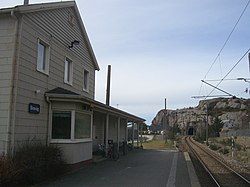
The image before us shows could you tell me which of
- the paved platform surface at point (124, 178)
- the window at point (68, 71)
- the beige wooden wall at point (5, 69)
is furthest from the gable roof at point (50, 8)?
the paved platform surface at point (124, 178)

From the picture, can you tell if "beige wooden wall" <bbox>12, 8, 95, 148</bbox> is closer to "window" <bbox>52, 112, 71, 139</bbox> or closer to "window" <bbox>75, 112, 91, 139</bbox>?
"window" <bbox>52, 112, 71, 139</bbox>

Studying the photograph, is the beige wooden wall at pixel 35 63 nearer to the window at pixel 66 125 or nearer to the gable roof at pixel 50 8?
the gable roof at pixel 50 8

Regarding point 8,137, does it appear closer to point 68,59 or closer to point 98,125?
point 68,59

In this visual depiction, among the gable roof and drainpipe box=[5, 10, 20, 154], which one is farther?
the gable roof

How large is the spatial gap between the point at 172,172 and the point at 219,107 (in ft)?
422

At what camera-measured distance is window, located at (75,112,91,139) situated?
55.3ft

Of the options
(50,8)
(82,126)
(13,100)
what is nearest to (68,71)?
(82,126)

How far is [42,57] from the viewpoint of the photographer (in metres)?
16.6

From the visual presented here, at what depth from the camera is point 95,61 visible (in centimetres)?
2411

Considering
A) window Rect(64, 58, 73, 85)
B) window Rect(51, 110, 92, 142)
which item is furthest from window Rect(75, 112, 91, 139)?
window Rect(64, 58, 73, 85)

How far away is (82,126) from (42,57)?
3558mm

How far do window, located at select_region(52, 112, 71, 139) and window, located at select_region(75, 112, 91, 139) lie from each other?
43 cm

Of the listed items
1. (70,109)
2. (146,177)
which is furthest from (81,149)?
Result: (146,177)

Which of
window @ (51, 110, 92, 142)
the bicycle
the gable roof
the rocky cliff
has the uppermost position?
the rocky cliff
